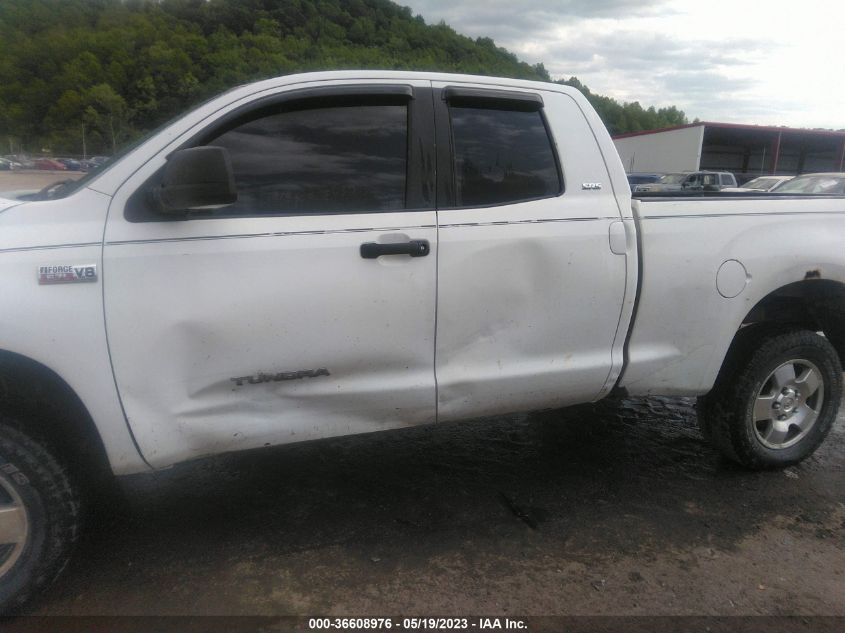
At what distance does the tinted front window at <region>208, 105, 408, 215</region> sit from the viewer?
246 centimetres

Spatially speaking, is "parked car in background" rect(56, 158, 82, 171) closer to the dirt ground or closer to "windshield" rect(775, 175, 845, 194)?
the dirt ground

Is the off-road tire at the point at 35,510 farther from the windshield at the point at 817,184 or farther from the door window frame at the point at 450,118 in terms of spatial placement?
the windshield at the point at 817,184

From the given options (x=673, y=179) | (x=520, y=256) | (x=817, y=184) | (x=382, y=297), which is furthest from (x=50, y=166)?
(x=673, y=179)

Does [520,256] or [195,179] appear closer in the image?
[195,179]

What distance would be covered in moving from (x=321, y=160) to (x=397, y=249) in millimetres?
478

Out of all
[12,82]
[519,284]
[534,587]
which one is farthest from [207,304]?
[12,82]

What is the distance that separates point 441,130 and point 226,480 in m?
2.11

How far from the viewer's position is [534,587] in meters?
2.49

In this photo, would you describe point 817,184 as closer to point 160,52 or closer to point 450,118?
point 450,118

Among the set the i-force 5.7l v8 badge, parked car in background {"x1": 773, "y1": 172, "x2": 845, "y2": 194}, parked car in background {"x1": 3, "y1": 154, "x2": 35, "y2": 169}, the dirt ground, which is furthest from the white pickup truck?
parked car in background {"x1": 3, "y1": 154, "x2": 35, "y2": 169}

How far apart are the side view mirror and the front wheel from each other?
2.65 m

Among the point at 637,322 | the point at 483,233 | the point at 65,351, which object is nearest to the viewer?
the point at 65,351

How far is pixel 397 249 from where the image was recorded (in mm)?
2490

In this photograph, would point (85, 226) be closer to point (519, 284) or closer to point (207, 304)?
point (207, 304)
